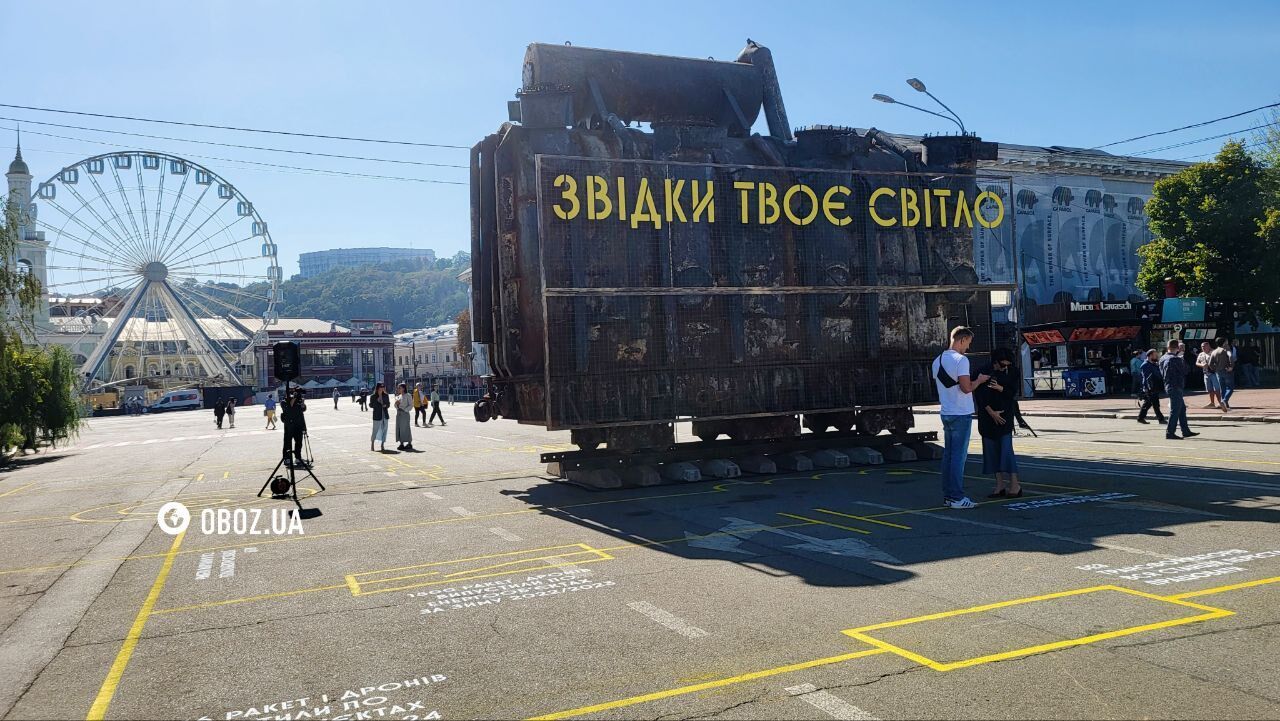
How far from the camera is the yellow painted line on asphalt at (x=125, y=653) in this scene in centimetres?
519

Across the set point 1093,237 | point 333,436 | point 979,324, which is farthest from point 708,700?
point 1093,237

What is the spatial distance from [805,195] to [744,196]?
1205mm

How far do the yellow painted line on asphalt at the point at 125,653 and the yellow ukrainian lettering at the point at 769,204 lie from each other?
1002 cm

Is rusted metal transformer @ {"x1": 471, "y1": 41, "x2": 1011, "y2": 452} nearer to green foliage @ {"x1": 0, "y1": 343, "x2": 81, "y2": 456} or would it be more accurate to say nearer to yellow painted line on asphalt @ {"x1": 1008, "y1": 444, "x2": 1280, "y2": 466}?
yellow painted line on asphalt @ {"x1": 1008, "y1": 444, "x2": 1280, "y2": 466}

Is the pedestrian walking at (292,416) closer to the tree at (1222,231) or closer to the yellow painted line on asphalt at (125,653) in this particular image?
the yellow painted line on asphalt at (125,653)

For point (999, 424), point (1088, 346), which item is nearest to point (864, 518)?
point (999, 424)

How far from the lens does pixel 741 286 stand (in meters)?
15.3

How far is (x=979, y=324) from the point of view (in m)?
17.3

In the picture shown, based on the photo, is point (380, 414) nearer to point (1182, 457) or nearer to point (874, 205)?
point (874, 205)

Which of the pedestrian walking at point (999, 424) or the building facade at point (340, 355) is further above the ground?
the building facade at point (340, 355)

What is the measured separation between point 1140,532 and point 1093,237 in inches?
2124

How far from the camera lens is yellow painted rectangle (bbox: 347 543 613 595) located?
8.23 meters

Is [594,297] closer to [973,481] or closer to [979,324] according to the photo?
[973,481]

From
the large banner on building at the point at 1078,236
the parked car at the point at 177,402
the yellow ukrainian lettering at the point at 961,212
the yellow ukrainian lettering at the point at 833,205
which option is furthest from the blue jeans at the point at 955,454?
the parked car at the point at 177,402
